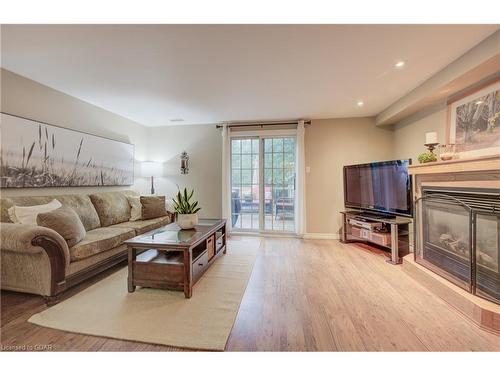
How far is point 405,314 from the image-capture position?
173 centimetres

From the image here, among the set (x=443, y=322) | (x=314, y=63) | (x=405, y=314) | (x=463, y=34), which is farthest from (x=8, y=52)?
(x=443, y=322)

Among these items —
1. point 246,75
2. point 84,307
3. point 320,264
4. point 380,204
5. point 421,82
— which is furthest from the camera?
point 380,204

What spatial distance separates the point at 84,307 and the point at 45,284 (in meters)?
0.41

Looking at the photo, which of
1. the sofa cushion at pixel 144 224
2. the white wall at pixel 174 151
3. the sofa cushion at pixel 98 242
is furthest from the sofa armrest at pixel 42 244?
the white wall at pixel 174 151

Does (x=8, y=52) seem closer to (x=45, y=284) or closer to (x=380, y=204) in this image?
(x=45, y=284)

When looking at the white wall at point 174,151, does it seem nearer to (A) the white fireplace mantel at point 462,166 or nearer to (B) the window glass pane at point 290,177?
(B) the window glass pane at point 290,177

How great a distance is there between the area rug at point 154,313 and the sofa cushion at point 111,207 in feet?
3.35

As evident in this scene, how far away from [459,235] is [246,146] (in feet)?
11.3

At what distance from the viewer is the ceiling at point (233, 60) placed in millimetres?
1633

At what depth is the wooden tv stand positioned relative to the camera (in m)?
2.85

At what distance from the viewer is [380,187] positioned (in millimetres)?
3193

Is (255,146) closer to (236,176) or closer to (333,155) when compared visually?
(236,176)

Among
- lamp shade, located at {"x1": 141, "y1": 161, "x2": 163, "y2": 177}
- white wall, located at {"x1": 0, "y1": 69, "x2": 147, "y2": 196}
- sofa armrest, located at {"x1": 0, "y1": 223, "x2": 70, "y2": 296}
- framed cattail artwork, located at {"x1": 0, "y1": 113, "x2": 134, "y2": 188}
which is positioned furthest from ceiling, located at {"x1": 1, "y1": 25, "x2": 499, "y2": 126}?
sofa armrest, located at {"x1": 0, "y1": 223, "x2": 70, "y2": 296}

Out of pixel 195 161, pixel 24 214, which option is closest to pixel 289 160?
pixel 195 161
